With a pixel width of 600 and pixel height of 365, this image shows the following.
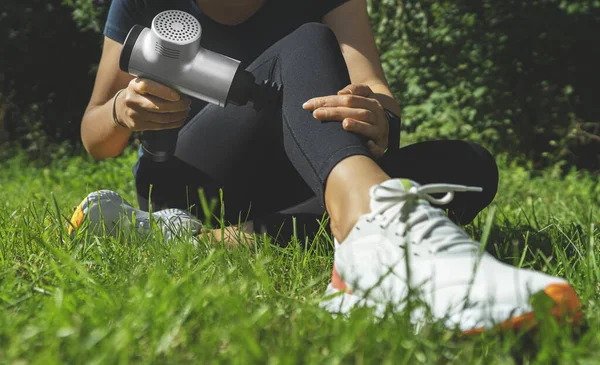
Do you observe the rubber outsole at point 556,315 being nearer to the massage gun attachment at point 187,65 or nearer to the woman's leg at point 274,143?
the woman's leg at point 274,143

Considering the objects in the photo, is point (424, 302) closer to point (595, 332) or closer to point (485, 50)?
point (595, 332)

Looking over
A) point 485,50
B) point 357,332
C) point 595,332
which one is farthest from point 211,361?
point 485,50

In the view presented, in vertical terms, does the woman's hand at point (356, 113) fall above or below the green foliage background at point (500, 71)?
above

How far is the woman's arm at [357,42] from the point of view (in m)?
→ 2.01

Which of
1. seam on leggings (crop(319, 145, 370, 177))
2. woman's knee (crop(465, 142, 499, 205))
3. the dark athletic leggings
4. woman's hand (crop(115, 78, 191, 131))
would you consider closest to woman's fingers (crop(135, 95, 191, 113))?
woman's hand (crop(115, 78, 191, 131))

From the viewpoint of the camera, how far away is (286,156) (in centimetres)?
172

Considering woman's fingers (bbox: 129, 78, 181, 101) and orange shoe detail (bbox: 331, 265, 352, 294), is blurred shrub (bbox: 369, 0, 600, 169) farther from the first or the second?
orange shoe detail (bbox: 331, 265, 352, 294)

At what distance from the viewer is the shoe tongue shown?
3.90 feet

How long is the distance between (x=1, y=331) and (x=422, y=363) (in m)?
0.59

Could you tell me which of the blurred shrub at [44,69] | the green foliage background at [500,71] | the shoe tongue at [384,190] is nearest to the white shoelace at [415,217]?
the shoe tongue at [384,190]

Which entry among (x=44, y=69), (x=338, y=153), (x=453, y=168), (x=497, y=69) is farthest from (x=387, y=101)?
(x=44, y=69)

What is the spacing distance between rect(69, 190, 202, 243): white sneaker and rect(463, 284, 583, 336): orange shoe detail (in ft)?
2.78

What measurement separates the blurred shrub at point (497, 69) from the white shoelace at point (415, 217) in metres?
3.96

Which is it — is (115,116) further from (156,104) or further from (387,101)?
(387,101)
